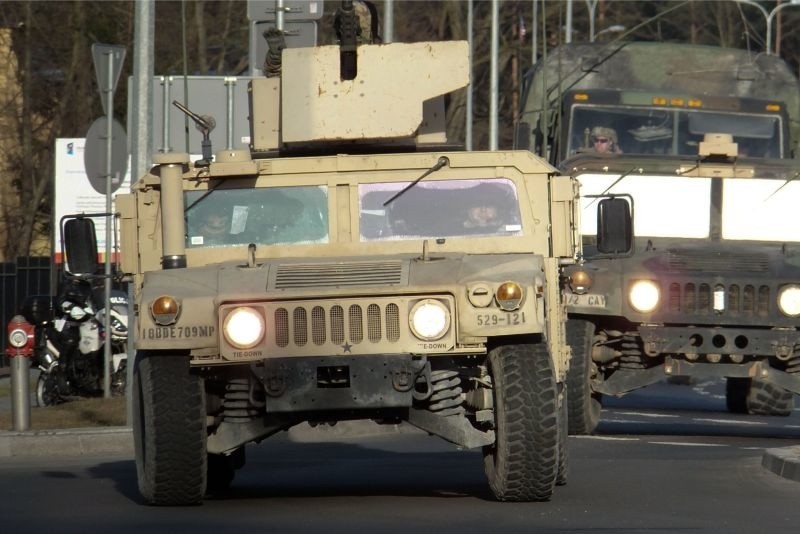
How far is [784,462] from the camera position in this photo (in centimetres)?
1220

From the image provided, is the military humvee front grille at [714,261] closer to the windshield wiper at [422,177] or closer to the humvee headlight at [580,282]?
the humvee headlight at [580,282]

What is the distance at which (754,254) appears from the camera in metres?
14.9

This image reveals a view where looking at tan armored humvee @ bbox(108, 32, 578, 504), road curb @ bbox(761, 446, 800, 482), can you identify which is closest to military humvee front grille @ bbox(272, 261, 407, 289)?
tan armored humvee @ bbox(108, 32, 578, 504)

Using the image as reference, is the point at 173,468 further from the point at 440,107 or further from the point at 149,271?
the point at 440,107

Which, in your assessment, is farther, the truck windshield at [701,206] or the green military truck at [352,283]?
the truck windshield at [701,206]

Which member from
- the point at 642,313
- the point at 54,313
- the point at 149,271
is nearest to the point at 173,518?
the point at 149,271

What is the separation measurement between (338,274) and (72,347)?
9472 millimetres

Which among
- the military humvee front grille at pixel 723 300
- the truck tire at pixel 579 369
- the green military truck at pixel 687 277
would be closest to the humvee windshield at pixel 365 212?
the green military truck at pixel 687 277

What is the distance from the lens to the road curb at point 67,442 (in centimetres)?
1429

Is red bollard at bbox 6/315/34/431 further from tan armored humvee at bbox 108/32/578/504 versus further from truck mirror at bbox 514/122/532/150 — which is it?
truck mirror at bbox 514/122/532/150

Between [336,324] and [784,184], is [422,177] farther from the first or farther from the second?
[784,184]

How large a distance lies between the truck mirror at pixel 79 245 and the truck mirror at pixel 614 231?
10.4 ft

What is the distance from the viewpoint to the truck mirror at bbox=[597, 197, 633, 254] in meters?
11.9

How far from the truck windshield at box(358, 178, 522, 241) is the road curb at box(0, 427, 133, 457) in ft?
15.6
